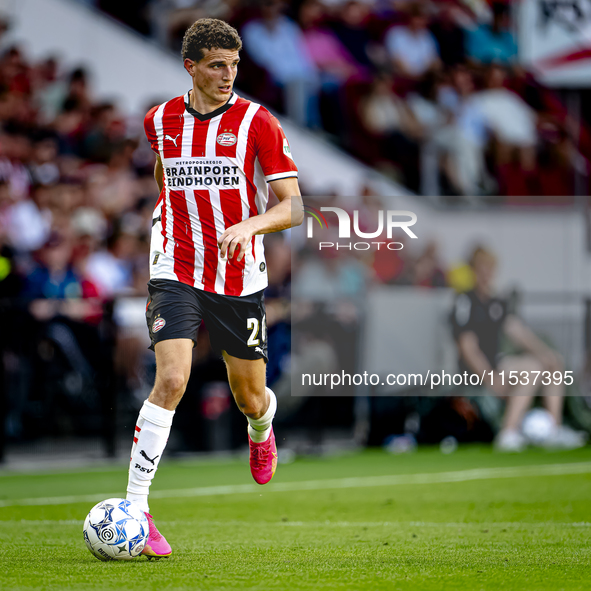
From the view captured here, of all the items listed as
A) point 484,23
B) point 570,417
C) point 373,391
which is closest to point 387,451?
point 373,391

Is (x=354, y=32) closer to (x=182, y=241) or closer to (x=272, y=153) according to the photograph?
(x=272, y=153)

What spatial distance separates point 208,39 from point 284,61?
400 inches

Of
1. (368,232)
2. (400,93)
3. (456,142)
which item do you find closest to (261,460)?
(368,232)

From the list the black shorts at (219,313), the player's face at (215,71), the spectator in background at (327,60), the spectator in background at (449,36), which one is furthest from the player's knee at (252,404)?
the spectator in background at (449,36)

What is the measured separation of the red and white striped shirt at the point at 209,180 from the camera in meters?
5.35

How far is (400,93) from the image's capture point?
15.7 metres

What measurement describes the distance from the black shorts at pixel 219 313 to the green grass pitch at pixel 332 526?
1.02 metres

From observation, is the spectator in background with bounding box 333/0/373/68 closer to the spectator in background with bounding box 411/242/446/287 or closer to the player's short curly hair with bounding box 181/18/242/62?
the spectator in background with bounding box 411/242/446/287

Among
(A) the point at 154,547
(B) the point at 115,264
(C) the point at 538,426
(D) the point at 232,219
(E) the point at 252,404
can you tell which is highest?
(D) the point at 232,219

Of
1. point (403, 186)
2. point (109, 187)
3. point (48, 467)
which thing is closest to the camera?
point (48, 467)

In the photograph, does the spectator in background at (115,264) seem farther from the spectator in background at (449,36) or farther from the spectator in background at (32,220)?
the spectator in background at (449,36)

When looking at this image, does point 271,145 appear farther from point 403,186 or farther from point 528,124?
point 528,124

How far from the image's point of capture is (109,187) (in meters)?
12.5

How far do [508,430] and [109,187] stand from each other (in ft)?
17.8
